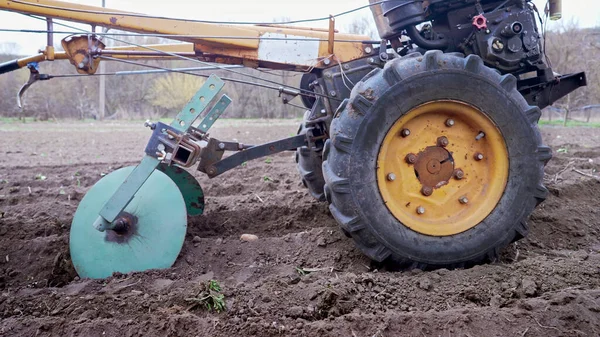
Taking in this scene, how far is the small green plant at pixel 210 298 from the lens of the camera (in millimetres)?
2795

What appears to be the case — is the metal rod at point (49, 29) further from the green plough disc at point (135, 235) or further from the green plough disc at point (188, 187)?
the green plough disc at point (188, 187)

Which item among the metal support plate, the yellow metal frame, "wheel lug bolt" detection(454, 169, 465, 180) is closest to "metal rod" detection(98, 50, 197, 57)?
the yellow metal frame

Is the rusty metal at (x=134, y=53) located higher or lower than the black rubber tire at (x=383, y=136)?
higher

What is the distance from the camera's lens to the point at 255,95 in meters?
37.9

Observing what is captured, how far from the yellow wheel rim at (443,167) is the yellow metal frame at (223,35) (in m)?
1.07

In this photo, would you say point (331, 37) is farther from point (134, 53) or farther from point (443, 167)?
point (134, 53)

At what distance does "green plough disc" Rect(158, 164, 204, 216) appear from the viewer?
459 cm

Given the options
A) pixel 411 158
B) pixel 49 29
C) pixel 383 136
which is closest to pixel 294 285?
A: pixel 383 136

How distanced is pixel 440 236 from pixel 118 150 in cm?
1018

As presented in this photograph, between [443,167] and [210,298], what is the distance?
184cm

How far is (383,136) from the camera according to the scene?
3320 mm

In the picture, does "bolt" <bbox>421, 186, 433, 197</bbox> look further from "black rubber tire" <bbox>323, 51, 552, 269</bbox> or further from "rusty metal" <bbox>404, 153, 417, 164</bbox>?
"black rubber tire" <bbox>323, 51, 552, 269</bbox>

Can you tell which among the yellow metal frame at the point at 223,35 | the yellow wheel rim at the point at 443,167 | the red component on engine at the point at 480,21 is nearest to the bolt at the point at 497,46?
the red component on engine at the point at 480,21

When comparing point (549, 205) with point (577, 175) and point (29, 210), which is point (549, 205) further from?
point (29, 210)
